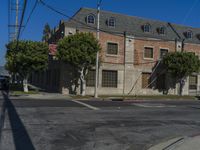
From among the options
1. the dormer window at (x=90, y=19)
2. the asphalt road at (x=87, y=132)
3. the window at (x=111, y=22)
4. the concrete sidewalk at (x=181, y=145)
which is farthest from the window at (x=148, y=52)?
the concrete sidewalk at (x=181, y=145)

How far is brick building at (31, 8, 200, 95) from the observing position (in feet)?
120

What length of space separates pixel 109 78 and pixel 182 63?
786cm

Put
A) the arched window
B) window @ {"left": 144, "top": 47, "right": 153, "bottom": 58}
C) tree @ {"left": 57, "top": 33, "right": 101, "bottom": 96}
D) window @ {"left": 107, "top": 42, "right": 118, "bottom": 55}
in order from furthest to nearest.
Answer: the arched window < window @ {"left": 144, "top": 47, "right": 153, "bottom": 58} < window @ {"left": 107, "top": 42, "right": 118, "bottom": 55} < tree @ {"left": 57, "top": 33, "right": 101, "bottom": 96}

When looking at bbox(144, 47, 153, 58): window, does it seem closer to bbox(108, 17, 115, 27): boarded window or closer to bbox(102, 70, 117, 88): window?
bbox(102, 70, 117, 88): window

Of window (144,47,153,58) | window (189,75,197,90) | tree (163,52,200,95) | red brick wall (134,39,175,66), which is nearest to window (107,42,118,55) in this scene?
red brick wall (134,39,175,66)

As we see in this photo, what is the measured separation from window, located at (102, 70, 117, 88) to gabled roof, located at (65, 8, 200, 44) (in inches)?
176

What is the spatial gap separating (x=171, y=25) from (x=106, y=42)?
11.4m

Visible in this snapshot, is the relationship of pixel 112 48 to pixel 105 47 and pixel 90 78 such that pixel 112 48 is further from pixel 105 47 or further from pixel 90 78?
pixel 90 78

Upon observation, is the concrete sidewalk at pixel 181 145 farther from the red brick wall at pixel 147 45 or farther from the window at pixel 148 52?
the window at pixel 148 52

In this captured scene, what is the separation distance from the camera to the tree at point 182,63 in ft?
122

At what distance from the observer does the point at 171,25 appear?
44.4 m

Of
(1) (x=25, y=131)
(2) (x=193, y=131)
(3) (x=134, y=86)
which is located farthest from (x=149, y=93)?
(1) (x=25, y=131)

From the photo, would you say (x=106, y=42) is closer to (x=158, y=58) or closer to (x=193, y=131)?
(x=158, y=58)

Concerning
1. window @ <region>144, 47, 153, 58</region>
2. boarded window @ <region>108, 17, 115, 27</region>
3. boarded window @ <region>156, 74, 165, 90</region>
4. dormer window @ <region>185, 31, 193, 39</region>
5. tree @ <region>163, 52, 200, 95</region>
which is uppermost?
boarded window @ <region>108, 17, 115, 27</region>
